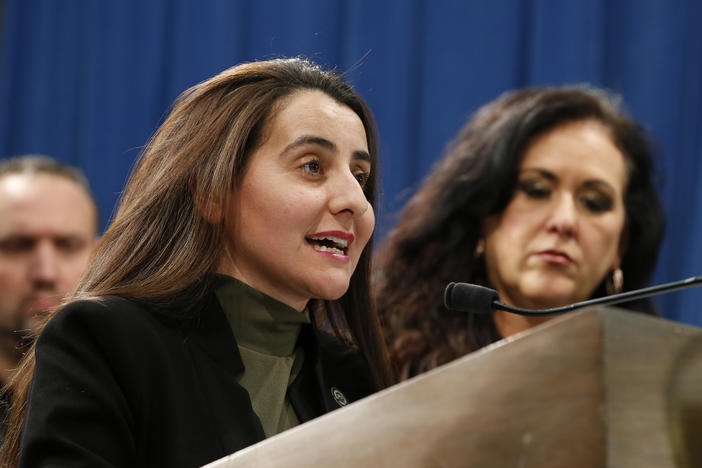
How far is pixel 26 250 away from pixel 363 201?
1.29 metres

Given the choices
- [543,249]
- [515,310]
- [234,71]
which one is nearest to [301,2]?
[543,249]

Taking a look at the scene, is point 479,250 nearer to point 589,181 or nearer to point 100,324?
point 589,181

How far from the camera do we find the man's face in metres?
2.51

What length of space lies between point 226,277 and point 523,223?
1093mm

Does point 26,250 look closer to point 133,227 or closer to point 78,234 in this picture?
point 78,234

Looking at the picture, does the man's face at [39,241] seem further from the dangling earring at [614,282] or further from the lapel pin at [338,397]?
the dangling earring at [614,282]

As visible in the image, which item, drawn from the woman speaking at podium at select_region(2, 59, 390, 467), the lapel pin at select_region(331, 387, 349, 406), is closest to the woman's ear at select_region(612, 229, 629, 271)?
the woman speaking at podium at select_region(2, 59, 390, 467)

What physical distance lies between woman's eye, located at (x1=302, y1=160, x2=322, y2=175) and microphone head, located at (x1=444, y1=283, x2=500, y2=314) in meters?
0.36

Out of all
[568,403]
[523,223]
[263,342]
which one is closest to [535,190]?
[523,223]

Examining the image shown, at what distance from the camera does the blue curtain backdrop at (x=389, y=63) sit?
307 cm

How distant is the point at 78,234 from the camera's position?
262 centimetres

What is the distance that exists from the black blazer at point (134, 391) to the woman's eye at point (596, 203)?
4.09ft

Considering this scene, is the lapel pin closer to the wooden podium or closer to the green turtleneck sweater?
the green turtleneck sweater

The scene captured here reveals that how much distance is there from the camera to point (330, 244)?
1623mm
